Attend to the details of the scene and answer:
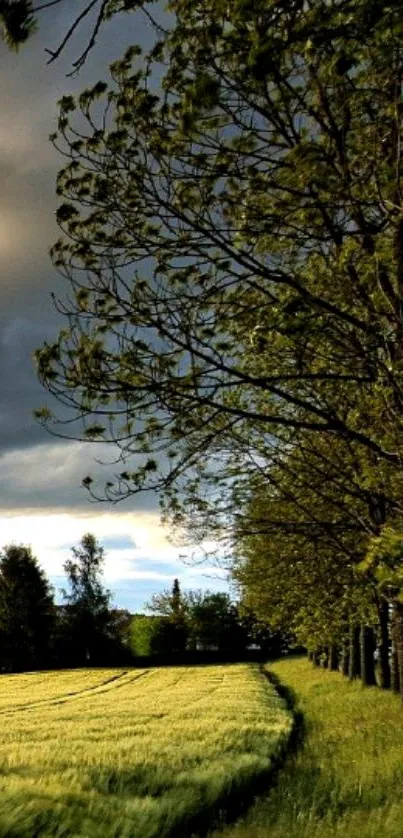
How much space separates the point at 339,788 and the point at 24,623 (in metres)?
91.7

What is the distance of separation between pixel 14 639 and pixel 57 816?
9519 cm

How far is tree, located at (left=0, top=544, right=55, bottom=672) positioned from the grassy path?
267 feet

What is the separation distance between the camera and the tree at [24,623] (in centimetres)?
9919

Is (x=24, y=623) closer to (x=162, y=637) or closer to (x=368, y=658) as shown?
(x=162, y=637)

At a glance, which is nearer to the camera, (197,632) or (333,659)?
(333,659)

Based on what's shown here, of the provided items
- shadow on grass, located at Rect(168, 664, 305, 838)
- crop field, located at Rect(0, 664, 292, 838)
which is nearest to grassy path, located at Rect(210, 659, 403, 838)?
shadow on grass, located at Rect(168, 664, 305, 838)

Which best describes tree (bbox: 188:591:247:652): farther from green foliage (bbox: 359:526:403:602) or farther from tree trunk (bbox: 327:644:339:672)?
green foliage (bbox: 359:526:403:602)

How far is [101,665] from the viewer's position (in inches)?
3848

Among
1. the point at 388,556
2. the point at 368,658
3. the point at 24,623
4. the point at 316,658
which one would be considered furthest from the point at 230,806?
the point at 24,623

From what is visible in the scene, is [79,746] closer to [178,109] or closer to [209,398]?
[209,398]

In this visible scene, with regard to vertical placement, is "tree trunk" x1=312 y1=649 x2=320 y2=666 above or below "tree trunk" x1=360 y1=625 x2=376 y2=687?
below

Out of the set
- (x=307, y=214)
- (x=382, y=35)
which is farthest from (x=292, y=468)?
(x=382, y=35)

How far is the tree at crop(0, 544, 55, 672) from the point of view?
325 ft

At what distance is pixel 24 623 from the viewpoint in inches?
3905
